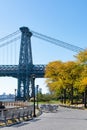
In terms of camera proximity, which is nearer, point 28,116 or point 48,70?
point 28,116

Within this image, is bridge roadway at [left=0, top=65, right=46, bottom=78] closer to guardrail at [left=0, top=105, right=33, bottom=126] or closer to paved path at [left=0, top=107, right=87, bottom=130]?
guardrail at [left=0, top=105, right=33, bottom=126]

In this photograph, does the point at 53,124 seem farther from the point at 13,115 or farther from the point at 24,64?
the point at 24,64

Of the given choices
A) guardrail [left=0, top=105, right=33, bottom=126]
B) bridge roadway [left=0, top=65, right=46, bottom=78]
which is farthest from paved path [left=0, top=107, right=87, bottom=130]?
bridge roadway [left=0, top=65, right=46, bottom=78]

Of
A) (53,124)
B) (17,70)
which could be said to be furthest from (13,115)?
(17,70)

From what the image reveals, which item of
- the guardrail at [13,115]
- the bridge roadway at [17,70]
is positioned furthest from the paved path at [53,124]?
the bridge roadway at [17,70]

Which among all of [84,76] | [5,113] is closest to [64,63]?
[84,76]

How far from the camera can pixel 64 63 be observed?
287 feet

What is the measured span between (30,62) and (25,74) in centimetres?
424

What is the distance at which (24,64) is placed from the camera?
132 metres

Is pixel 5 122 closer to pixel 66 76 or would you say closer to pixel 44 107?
pixel 44 107

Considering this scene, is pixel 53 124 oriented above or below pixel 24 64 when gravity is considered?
below

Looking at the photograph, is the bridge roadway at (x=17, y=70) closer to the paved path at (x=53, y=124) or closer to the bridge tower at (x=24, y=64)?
the bridge tower at (x=24, y=64)

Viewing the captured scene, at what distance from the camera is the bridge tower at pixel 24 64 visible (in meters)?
131

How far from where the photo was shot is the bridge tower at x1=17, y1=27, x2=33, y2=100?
130875 mm
